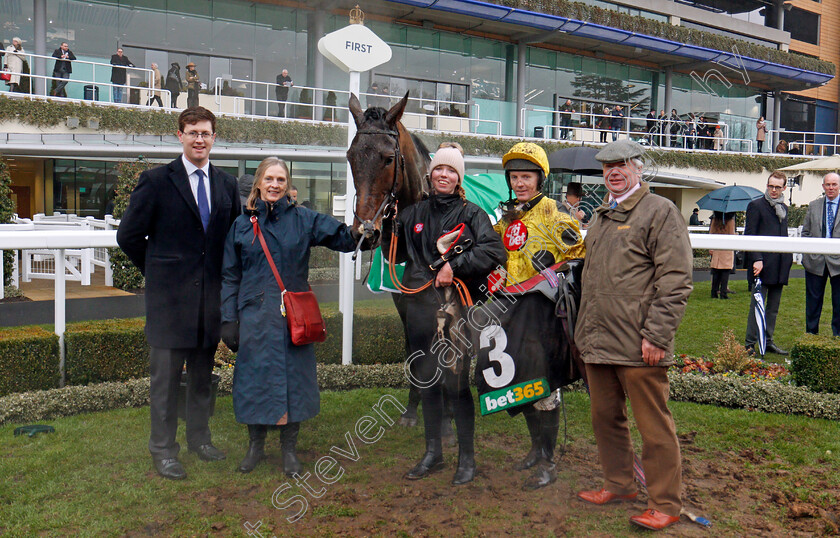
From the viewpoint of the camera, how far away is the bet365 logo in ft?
10.2

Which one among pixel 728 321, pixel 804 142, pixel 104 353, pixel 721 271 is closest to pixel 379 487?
pixel 104 353

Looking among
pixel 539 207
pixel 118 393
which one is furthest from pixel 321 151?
pixel 539 207

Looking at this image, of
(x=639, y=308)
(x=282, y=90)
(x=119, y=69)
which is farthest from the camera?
(x=119, y=69)

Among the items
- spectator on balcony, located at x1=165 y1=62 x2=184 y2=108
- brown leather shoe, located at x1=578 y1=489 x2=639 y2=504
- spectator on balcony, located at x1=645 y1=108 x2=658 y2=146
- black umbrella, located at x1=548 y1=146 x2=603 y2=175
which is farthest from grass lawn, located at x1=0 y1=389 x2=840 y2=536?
spectator on balcony, located at x1=645 y1=108 x2=658 y2=146

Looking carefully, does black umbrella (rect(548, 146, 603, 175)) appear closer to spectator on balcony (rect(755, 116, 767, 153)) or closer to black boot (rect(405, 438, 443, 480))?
black boot (rect(405, 438, 443, 480))

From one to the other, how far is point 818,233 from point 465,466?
462cm

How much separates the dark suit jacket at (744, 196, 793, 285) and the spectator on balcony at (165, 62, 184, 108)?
12694 mm

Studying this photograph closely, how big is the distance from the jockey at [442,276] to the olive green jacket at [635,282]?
1.65 ft

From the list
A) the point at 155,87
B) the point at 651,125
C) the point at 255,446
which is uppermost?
the point at 651,125

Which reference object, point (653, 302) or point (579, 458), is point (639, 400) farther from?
point (579, 458)

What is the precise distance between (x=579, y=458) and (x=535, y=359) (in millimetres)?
837

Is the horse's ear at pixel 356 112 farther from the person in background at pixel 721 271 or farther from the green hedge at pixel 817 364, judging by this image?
the person in background at pixel 721 271

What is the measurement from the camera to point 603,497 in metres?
3.00

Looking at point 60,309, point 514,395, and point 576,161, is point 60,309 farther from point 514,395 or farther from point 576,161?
point 576,161
